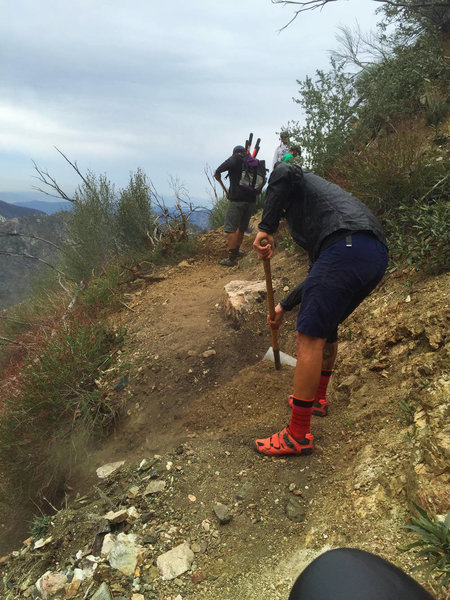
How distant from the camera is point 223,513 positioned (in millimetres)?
1820

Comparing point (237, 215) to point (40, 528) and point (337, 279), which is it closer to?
point (337, 279)

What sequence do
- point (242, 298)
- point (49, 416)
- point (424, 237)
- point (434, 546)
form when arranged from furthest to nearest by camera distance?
point (242, 298) → point (49, 416) → point (424, 237) → point (434, 546)

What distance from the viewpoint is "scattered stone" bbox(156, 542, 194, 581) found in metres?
1.61

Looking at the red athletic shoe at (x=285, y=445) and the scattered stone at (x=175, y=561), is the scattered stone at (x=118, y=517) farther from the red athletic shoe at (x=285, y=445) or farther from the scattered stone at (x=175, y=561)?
the red athletic shoe at (x=285, y=445)

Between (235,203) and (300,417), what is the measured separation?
14.2 ft

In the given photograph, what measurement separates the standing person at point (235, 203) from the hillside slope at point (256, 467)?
9.24 ft

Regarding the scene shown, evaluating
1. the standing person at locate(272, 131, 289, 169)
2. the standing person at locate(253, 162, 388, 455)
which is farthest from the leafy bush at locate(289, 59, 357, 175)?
the standing person at locate(253, 162, 388, 455)

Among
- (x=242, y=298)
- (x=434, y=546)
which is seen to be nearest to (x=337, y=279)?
(x=434, y=546)

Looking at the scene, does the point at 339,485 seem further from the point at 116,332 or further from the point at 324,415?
the point at 116,332

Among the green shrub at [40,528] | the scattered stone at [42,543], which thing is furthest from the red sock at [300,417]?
the green shrub at [40,528]

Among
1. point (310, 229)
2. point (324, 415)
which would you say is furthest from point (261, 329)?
point (310, 229)

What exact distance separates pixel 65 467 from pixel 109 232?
19.5ft

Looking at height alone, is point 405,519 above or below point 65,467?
above

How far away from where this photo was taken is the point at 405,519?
1433mm
